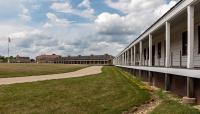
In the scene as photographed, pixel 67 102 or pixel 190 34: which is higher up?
pixel 190 34

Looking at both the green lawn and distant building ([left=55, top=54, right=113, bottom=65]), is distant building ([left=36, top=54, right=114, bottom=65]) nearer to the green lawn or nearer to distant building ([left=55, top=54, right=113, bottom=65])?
distant building ([left=55, top=54, right=113, bottom=65])

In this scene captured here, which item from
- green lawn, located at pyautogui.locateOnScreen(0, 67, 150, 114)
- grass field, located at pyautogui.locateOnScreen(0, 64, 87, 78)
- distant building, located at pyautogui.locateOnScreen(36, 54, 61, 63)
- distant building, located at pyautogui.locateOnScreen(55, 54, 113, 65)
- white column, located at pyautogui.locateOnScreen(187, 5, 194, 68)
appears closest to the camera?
green lawn, located at pyautogui.locateOnScreen(0, 67, 150, 114)

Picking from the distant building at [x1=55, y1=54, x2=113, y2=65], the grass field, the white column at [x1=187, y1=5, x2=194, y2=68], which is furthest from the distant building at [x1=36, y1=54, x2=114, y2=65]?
the white column at [x1=187, y1=5, x2=194, y2=68]

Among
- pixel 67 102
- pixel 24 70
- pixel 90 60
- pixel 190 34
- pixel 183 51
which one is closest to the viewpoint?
pixel 190 34

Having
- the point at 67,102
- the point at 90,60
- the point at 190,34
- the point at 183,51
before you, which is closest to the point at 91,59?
the point at 90,60

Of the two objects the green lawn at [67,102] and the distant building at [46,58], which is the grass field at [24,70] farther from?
the distant building at [46,58]

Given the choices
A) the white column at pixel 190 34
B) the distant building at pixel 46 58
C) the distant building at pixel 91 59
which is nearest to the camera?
the white column at pixel 190 34

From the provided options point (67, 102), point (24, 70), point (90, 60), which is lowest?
point (67, 102)

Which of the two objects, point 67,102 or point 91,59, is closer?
point 67,102

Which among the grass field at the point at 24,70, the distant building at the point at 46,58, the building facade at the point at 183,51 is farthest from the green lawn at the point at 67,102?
the distant building at the point at 46,58

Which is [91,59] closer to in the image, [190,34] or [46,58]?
[46,58]

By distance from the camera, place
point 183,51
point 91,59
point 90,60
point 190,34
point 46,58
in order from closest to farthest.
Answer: point 190,34 < point 183,51 < point 90,60 < point 91,59 < point 46,58

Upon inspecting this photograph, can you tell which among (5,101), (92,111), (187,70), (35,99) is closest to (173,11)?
(187,70)

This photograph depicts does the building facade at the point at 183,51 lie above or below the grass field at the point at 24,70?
above
